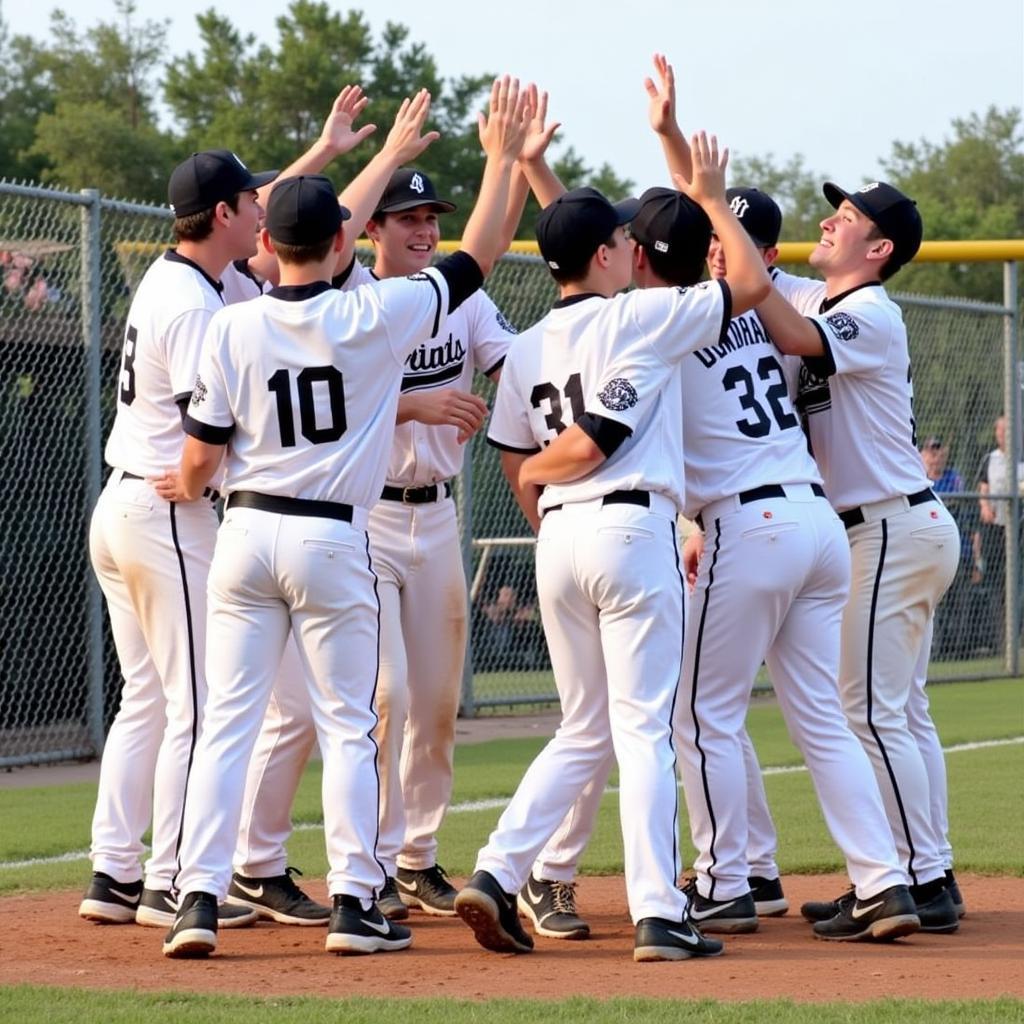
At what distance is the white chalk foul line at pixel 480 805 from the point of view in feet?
23.1

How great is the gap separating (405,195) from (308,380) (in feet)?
4.26

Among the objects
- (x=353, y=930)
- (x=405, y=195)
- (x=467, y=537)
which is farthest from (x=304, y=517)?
(x=467, y=537)

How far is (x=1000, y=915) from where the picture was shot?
5.97 meters

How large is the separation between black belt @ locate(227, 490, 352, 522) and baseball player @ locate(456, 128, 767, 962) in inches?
22.3

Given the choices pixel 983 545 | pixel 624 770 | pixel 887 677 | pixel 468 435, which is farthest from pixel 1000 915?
pixel 983 545

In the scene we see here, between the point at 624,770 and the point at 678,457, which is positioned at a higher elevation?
the point at 678,457

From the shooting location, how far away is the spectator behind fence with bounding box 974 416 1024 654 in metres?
16.1

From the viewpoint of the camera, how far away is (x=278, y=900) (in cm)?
592

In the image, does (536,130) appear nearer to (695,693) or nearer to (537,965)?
(695,693)

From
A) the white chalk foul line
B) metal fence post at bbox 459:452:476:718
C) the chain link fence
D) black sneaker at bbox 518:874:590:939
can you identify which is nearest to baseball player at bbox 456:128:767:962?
black sneaker at bbox 518:874:590:939

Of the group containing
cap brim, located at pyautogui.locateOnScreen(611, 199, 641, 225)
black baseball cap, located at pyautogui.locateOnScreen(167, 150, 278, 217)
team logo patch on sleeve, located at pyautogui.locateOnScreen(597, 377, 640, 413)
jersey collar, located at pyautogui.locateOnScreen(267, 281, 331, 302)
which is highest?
black baseball cap, located at pyautogui.locateOnScreen(167, 150, 278, 217)

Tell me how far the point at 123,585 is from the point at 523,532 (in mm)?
8997

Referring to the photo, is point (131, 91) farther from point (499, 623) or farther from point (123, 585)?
point (123, 585)

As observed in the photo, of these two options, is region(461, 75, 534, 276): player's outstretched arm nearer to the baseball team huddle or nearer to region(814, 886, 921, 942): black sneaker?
the baseball team huddle
